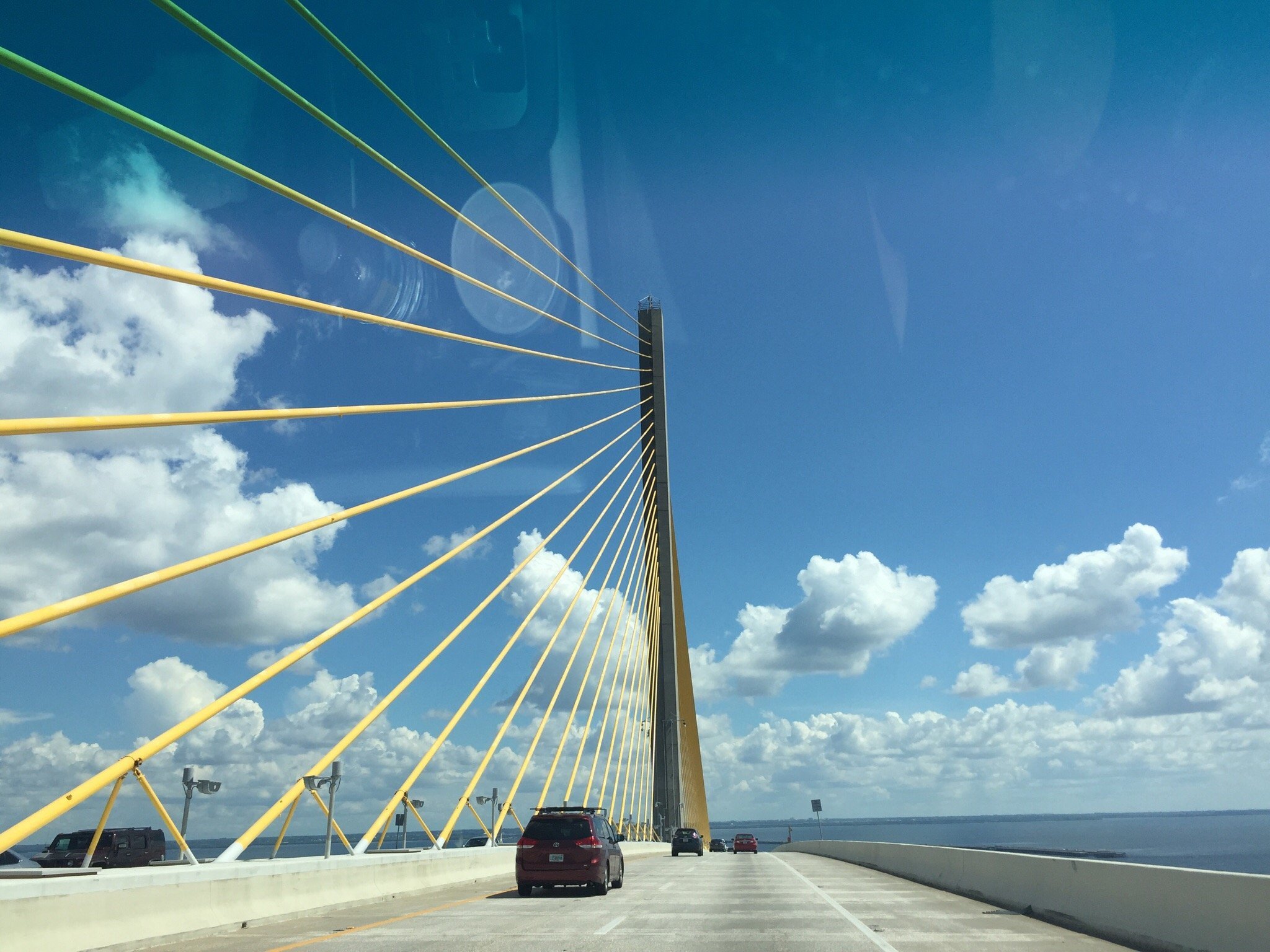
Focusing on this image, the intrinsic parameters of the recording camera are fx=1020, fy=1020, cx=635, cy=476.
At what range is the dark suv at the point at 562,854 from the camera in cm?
1712

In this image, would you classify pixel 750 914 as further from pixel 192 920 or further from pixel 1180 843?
pixel 1180 843

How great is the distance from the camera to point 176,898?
35.6ft

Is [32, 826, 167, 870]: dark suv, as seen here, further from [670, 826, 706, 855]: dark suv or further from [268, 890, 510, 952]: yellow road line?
[670, 826, 706, 855]: dark suv

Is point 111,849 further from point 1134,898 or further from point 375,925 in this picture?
point 1134,898

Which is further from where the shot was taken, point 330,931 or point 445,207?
point 445,207

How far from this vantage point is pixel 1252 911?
846 cm

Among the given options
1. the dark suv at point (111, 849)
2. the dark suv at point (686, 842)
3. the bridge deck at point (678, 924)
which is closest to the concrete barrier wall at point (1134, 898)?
the bridge deck at point (678, 924)

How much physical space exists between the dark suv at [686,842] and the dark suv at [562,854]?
27463 mm

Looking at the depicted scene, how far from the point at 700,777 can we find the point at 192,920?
176ft

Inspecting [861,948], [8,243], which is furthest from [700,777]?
[8,243]

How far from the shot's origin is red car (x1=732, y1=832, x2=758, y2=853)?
5347 cm

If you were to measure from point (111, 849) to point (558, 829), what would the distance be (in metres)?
14.0

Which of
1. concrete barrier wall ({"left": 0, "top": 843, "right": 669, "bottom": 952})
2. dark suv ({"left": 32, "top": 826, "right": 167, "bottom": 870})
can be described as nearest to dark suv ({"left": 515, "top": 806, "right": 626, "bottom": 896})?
concrete barrier wall ({"left": 0, "top": 843, "right": 669, "bottom": 952})

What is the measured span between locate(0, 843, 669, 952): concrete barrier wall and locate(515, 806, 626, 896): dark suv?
2.26 metres
